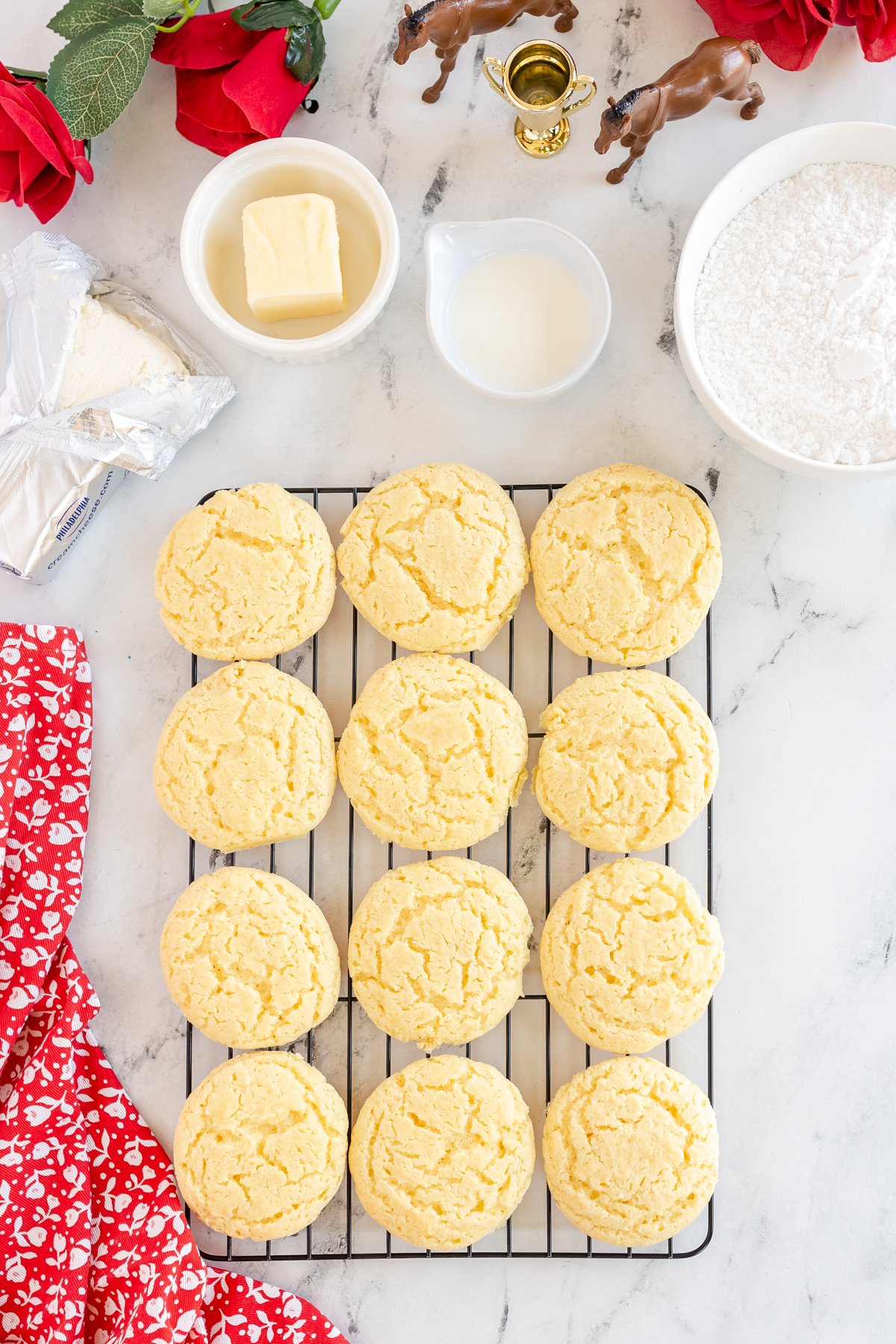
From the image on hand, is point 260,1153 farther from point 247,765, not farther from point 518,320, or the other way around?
point 518,320

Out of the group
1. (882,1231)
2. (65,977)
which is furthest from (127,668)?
(882,1231)

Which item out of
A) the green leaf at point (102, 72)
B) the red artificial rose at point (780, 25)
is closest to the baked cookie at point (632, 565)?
the red artificial rose at point (780, 25)

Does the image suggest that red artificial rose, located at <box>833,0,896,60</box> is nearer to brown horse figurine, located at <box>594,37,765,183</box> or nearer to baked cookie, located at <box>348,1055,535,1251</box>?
brown horse figurine, located at <box>594,37,765,183</box>

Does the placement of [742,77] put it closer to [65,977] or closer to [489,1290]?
[65,977]

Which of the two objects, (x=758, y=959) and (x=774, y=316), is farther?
(x=758, y=959)

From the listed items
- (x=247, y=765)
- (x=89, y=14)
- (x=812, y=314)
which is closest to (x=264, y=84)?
(x=89, y=14)

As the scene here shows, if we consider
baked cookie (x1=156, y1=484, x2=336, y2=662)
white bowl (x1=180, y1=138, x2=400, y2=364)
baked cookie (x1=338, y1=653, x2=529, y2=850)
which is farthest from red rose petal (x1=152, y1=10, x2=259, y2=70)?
baked cookie (x1=338, y1=653, x2=529, y2=850)

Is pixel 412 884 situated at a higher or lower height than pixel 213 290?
lower
